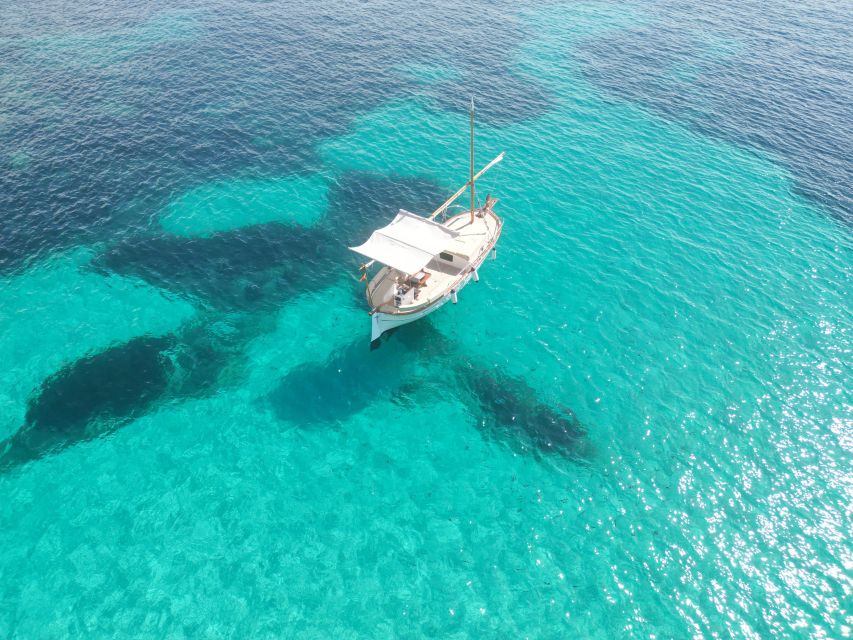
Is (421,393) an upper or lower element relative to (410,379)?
lower

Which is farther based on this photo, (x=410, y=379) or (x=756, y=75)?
(x=756, y=75)

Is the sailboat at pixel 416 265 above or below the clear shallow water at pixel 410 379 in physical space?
above

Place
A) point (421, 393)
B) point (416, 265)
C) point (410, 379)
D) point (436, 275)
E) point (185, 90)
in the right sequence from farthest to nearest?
point (185, 90)
point (436, 275)
point (410, 379)
point (416, 265)
point (421, 393)

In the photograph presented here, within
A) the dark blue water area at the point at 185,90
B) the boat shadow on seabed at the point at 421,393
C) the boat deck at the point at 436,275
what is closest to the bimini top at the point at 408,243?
the boat deck at the point at 436,275

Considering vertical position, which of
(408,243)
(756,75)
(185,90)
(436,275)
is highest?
(756,75)

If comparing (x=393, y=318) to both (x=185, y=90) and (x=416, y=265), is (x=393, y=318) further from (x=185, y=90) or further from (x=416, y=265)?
(x=185, y=90)

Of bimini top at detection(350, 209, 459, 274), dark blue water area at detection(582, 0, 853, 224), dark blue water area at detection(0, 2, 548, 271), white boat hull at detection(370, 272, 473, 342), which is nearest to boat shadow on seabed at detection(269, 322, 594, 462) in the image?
white boat hull at detection(370, 272, 473, 342)

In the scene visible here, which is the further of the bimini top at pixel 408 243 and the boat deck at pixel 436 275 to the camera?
the boat deck at pixel 436 275

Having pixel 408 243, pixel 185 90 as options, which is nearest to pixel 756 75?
pixel 408 243

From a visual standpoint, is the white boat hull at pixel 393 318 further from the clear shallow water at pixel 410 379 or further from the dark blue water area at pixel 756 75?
the dark blue water area at pixel 756 75
